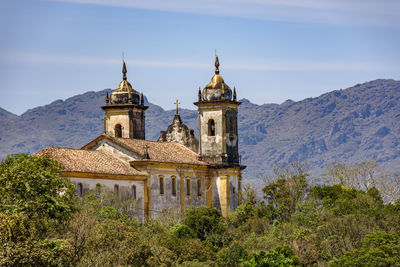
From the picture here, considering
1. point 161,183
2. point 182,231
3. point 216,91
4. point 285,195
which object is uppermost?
point 216,91

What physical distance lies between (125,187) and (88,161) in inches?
139

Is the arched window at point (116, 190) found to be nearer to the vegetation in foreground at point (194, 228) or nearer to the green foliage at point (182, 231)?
the vegetation in foreground at point (194, 228)

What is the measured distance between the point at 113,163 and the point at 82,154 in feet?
8.79

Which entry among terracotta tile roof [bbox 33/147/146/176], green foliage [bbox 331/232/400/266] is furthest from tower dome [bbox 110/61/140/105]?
green foliage [bbox 331/232/400/266]

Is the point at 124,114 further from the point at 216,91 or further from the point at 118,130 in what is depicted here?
the point at 216,91

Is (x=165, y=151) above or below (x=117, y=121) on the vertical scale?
below

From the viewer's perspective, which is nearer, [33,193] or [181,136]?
[33,193]

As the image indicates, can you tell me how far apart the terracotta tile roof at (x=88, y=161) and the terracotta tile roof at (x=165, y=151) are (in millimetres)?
1822

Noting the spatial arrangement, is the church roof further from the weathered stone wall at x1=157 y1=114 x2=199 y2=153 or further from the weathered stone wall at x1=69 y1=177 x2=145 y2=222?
the weathered stone wall at x1=69 y1=177 x2=145 y2=222

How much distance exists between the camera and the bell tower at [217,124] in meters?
75.1

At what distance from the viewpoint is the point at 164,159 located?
229ft

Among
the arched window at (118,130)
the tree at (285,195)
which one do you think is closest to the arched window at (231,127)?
the tree at (285,195)

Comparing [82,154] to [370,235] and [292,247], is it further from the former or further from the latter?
[370,235]

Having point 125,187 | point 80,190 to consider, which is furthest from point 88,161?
point 125,187
